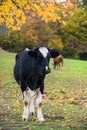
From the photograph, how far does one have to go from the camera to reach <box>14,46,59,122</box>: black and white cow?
29.2 ft

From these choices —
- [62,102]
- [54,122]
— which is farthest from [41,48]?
[62,102]

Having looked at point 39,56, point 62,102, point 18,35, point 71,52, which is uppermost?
point 39,56

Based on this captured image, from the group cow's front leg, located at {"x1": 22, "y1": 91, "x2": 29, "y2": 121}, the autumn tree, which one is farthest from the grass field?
the autumn tree

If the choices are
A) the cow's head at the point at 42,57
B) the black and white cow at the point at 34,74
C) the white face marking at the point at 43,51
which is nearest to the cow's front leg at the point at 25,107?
the black and white cow at the point at 34,74

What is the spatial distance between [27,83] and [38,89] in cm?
33

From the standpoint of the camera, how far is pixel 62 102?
1281 centimetres

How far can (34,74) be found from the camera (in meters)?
9.30

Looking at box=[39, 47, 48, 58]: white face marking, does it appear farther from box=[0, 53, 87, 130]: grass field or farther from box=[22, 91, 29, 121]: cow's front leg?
box=[0, 53, 87, 130]: grass field

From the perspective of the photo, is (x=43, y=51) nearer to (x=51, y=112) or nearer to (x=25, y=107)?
(x=25, y=107)

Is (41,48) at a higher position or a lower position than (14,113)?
higher

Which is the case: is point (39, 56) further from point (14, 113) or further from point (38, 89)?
point (14, 113)

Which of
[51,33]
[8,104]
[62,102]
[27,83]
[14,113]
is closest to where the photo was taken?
[27,83]

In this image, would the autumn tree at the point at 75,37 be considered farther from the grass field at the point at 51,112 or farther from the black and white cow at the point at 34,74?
the black and white cow at the point at 34,74

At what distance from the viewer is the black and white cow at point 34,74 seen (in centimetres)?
889
